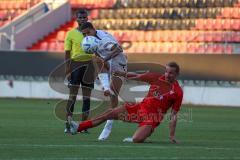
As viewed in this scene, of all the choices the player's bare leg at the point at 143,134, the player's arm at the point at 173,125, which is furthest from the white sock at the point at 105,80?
the player's arm at the point at 173,125

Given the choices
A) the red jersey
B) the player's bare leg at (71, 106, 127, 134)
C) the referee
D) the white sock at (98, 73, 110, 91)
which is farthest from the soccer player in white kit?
the referee

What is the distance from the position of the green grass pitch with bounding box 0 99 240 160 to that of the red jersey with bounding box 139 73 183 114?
52cm

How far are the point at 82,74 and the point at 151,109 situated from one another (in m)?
2.92

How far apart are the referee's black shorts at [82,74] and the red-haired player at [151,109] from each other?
8.54 feet

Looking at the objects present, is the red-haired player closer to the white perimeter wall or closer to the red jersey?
the red jersey

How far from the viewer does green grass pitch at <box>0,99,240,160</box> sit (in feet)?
33.4

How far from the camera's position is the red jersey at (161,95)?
12.1 meters

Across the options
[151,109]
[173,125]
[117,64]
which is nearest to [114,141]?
[151,109]

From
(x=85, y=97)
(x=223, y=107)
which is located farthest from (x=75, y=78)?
A: (x=223, y=107)

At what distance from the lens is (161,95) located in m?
12.2

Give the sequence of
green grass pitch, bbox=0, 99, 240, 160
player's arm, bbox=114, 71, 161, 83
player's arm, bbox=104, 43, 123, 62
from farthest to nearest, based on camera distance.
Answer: player's arm, bbox=104, 43, 123, 62 < player's arm, bbox=114, 71, 161, 83 < green grass pitch, bbox=0, 99, 240, 160

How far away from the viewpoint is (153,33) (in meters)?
33.0

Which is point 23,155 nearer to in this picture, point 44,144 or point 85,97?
point 44,144

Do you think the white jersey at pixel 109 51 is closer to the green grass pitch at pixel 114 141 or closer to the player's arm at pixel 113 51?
the player's arm at pixel 113 51
